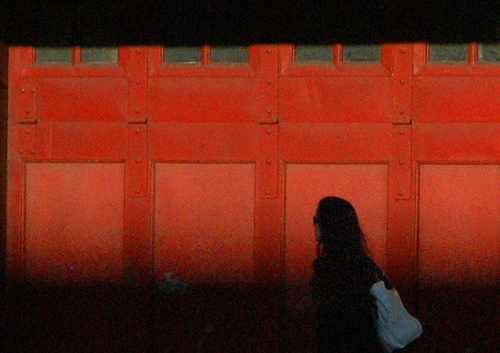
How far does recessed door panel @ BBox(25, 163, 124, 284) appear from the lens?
18.5 ft

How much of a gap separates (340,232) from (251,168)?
1.65 m

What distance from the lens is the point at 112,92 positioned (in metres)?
5.64

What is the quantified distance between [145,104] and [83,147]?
43 centimetres

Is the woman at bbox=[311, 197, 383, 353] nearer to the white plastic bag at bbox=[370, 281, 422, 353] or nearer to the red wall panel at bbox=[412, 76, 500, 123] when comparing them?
the white plastic bag at bbox=[370, 281, 422, 353]

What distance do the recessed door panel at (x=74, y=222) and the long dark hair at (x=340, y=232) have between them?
76.1 inches

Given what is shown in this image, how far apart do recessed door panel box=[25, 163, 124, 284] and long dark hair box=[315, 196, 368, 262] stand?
1.93 m

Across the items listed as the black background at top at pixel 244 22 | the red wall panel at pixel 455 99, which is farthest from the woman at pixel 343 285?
the black background at top at pixel 244 22

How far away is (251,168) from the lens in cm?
554

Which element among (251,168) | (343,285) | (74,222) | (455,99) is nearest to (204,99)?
(251,168)

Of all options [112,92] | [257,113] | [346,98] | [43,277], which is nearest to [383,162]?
[346,98]

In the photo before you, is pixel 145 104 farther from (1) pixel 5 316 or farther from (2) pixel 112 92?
(1) pixel 5 316

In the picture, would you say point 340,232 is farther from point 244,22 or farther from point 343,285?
point 244,22

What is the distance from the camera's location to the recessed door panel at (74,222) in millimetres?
5625

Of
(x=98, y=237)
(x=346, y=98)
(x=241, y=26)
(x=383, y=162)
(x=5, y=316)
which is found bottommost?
(x=5, y=316)
